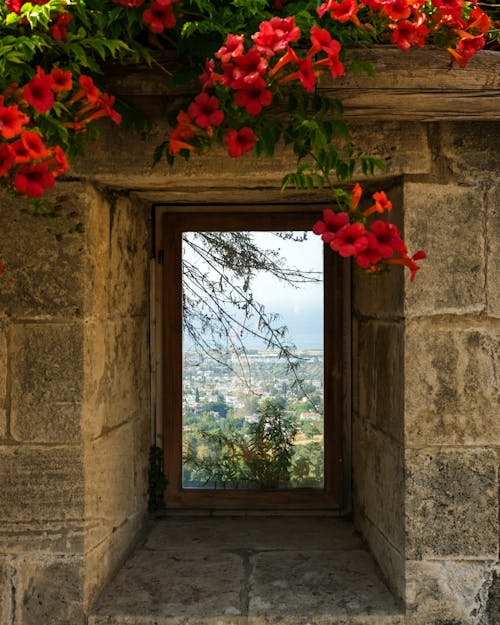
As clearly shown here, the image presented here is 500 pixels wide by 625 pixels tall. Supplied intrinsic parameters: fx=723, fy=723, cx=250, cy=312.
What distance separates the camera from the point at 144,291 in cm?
287

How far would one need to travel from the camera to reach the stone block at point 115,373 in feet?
7.34

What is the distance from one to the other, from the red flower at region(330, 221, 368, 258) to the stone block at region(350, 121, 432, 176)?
1.56 ft

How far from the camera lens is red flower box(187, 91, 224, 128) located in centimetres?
179

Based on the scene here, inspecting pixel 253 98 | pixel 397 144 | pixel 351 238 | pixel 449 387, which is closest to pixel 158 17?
pixel 253 98

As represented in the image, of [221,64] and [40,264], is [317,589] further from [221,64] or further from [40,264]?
[221,64]

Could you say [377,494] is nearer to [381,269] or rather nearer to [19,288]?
[381,269]

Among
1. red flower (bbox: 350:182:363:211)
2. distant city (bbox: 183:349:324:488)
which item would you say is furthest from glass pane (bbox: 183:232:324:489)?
red flower (bbox: 350:182:363:211)

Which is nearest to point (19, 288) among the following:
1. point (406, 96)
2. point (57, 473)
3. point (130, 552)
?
point (57, 473)

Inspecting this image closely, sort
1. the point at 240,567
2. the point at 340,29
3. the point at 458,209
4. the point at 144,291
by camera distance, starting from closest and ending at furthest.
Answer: the point at 340,29 → the point at 458,209 → the point at 240,567 → the point at 144,291

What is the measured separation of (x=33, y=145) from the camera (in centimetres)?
164

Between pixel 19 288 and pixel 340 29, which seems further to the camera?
pixel 19 288

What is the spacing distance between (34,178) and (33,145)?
0.10 meters

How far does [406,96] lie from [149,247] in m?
1.27

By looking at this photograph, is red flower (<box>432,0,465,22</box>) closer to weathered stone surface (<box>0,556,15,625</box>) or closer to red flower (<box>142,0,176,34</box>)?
red flower (<box>142,0,176,34</box>)
